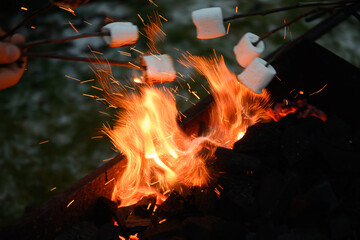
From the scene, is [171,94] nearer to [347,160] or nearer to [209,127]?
[209,127]

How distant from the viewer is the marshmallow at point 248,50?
6.31ft

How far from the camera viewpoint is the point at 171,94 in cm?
366

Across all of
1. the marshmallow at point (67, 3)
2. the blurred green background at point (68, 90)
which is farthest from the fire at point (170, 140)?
the marshmallow at point (67, 3)

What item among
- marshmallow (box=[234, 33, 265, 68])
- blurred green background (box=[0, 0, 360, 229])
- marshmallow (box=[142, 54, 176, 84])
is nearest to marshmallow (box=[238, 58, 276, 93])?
marshmallow (box=[234, 33, 265, 68])

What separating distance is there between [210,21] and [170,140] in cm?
99

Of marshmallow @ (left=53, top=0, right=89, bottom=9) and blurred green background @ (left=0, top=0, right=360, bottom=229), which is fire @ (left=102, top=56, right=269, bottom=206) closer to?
blurred green background @ (left=0, top=0, right=360, bottom=229)

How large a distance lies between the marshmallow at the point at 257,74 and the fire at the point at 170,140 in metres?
0.70

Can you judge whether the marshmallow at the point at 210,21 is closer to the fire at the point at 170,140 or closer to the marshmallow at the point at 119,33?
the marshmallow at the point at 119,33

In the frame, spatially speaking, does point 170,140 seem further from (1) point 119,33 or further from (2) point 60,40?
(2) point 60,40

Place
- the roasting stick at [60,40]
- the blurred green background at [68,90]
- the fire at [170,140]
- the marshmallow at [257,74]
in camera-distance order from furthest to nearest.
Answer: the blurred green background at [68,90]
the fire at [170,140]
the marshmallow at [257,74]
the roasting stick at [60,40]

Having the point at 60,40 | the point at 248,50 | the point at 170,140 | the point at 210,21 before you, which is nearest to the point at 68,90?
the point at 170,140

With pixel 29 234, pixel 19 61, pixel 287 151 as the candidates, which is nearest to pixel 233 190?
pixel 287 151

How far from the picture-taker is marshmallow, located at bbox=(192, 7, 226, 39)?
1913 millimetres

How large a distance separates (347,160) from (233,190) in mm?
806
